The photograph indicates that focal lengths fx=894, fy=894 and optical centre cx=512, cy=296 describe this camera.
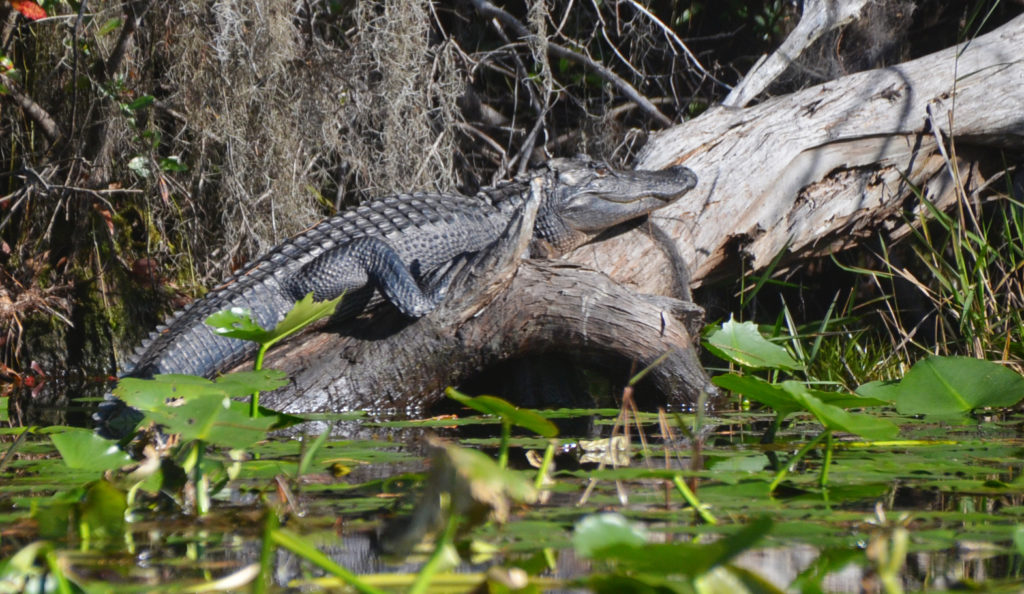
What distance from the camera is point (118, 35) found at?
4.82m

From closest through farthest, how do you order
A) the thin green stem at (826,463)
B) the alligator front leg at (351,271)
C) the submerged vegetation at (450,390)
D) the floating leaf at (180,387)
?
the submerged vegetation at (450,390) → the thin green stem at (826,463) → the floating leaf at (180,387) → the alligator front leg at (351,271)

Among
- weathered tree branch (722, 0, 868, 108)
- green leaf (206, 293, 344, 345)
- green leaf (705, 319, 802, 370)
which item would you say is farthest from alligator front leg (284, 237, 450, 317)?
weathered tree branch (722, 0, 868, 108)

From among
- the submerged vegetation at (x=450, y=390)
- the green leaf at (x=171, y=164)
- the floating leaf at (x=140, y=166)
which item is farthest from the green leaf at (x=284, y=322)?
the floating leaf at (x=140, y=166)

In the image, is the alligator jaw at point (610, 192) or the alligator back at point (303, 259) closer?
the alligator back at point (303, 259)

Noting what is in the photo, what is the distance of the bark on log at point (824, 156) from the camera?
148 inches

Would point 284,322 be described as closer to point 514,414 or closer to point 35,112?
point 514,414

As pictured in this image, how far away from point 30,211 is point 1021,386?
16.6 ft

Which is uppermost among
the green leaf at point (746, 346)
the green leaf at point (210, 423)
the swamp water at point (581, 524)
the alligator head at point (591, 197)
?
the alligator head at point (591, 197)

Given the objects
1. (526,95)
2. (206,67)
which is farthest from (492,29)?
(206,67)

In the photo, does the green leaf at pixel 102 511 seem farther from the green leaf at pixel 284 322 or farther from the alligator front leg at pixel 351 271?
the alligator front leg at pixel 351 271

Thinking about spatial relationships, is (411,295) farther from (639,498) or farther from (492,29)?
(492,29)

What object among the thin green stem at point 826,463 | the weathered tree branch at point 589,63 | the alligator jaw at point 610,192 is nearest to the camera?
the thin green stem at point 826,463

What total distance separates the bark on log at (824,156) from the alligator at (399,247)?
0.18m

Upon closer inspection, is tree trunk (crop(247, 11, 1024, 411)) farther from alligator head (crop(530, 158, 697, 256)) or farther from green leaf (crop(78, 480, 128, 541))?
green leaf (crop(78, 480, 128, 541))
